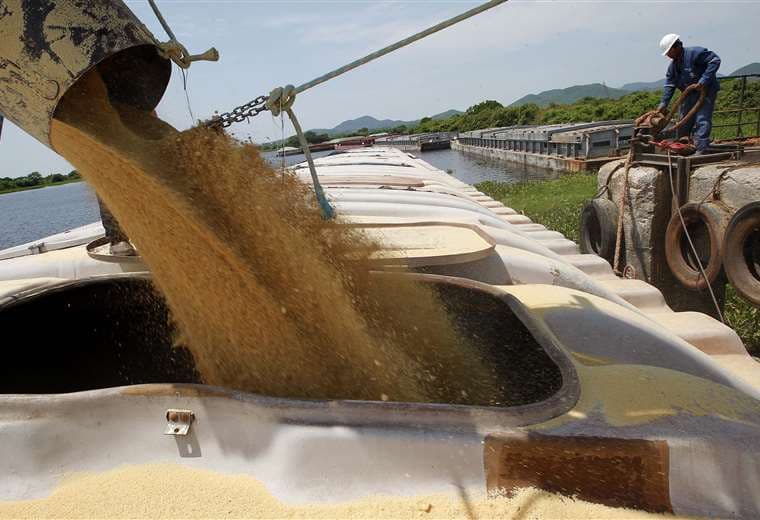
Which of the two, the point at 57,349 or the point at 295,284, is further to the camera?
the point at 57,349

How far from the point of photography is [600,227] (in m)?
6.44

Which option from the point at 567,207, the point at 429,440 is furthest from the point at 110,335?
the point at 567,207

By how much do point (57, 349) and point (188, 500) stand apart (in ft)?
4.63

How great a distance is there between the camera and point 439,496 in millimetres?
1321

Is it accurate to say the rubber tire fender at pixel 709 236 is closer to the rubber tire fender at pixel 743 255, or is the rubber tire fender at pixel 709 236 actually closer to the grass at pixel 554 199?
the rubber tire fender at pixel 743 255

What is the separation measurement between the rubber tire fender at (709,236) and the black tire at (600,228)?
0.66 m

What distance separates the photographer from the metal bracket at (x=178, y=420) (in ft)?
4.72

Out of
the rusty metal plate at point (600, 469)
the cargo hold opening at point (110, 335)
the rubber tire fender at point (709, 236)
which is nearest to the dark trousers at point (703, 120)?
the rubber tire fender at point (709, 236)

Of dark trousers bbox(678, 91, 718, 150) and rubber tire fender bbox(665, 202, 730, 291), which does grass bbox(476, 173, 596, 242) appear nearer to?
dark trousers bbox(678, 91, 718, 150)

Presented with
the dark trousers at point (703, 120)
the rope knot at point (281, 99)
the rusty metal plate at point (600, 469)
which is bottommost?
the rusty metal plate at point (600, 469)

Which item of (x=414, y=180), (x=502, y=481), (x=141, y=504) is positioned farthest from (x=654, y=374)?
(x=414, y=180)

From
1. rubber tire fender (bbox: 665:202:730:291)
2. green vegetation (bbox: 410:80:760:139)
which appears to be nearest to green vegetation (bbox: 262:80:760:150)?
green vegetation (bbox: 410:80:760:139)

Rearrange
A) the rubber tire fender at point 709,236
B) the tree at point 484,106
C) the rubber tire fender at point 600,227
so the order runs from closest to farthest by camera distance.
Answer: the rubber tire fender at point 709,236
the rubber tire fender at point 600,227
the tree at point 484,106

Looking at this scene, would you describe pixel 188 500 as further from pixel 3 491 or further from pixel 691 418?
pixel 691 418
